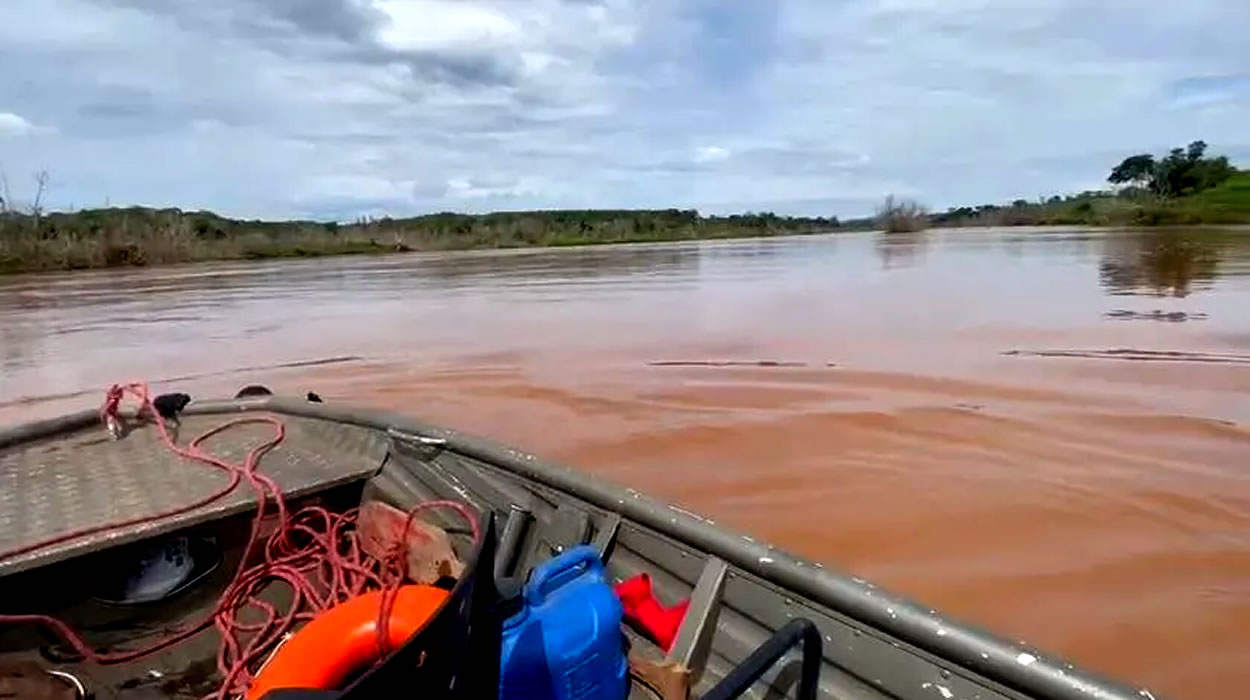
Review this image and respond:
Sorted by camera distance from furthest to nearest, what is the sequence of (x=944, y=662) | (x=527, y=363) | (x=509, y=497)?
(x=527, y=363)
(x=509, y=497)
(x=944, y=662)

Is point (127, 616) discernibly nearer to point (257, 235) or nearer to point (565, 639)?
point (565, 639)

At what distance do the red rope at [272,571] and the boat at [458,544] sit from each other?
39 mm

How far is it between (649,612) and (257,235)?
4596 cm

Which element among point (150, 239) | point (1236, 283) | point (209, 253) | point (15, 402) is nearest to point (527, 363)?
point (15, 402)

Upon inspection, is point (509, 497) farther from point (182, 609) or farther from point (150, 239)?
point (150, 239)

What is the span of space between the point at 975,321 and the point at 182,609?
11167mm

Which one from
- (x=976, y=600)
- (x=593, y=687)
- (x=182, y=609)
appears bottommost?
(x=976, y=600)

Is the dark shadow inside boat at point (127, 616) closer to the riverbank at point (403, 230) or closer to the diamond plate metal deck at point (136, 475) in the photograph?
the diamond plate metal deck at point (136, 475)

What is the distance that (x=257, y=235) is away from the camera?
1729 inches

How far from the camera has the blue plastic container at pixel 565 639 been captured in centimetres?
187

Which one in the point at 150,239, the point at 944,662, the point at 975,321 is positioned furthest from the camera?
the point at 150,239

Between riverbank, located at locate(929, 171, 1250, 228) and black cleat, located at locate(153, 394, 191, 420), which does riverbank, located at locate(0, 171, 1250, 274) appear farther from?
black cleat, located at locate(153, 394, 191, 420)

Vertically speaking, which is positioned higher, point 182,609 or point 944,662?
point 944,662

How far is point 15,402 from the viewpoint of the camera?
8484mm
